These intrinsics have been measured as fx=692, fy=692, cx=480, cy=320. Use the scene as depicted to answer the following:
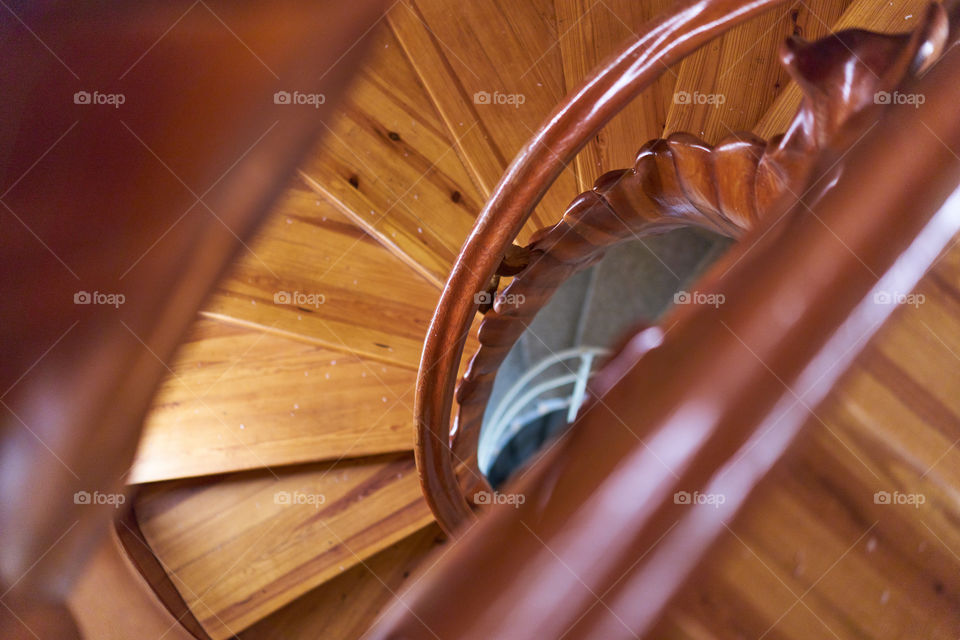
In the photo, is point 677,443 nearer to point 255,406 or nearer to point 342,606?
point 255,406

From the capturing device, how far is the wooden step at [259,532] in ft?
6.34

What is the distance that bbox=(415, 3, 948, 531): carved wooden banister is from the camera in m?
0.42

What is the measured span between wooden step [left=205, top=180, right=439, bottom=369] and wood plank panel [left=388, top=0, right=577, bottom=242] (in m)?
0.39

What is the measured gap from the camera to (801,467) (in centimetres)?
20

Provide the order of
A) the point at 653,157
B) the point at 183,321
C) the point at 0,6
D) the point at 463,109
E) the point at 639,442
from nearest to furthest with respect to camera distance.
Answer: the point at 639,442, the point at 0,6, the point at 183,321, the point at 653,157, the point at 463,109

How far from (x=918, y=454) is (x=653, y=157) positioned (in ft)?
3.02

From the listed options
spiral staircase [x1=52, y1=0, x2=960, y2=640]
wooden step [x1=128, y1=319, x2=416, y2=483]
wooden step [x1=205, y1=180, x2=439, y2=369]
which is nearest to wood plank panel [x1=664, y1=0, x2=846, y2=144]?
spiral staircase [x1=52, y1=0, x2=960, y2=640]

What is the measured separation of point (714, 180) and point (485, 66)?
1.05 m

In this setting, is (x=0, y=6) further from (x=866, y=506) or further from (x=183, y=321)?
(x=866, y=506)

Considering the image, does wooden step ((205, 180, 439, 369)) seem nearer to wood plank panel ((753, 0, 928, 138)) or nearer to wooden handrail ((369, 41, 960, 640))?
Result: wood plank panel ((753, 0, 928, 138))

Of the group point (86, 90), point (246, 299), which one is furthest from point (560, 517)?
point (246, 299)

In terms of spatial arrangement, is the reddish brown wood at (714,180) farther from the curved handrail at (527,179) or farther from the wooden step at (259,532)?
the wooden step at (259,532)

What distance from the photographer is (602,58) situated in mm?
1658

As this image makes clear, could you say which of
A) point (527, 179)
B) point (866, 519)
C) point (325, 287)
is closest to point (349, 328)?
point (325, 287)
